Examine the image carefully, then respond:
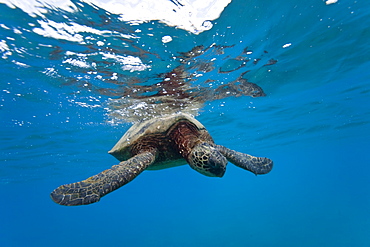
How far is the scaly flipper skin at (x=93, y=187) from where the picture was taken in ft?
10.6

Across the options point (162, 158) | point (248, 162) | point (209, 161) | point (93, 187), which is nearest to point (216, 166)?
point (209, 161)

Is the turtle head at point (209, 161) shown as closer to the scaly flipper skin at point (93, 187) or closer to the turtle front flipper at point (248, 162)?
the turtle front flipper at point (248, 162)

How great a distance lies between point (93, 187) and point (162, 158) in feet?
9.54

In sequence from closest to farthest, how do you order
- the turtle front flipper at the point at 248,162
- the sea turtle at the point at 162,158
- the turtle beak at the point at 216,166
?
1. the sea turtle at the point at 162,158
2. the turtle beak at the point at 216,166
3. the turtle front flipper at the point at 248,162

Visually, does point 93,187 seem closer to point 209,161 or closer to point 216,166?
point 209,161

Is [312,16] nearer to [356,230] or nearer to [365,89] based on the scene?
[365,89]

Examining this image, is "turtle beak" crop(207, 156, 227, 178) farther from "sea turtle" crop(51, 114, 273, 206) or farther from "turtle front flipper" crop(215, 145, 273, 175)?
"turtle front flipper" crop(215, 145, 273, 175)

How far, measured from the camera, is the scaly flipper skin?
3240 mm

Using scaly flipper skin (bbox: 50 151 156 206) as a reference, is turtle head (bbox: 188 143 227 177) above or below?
above

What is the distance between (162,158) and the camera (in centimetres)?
630

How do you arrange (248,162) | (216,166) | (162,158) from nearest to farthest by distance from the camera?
(216,166), (248,162), (162,158)

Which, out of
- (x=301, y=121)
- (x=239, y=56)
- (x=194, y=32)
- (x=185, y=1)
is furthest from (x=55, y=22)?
(x=301, y=121)

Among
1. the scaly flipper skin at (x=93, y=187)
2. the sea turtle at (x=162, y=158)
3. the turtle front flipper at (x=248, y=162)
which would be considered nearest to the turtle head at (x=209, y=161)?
the sea turtle at (x=162, y=158)

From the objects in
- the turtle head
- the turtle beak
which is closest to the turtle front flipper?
the turtle head
